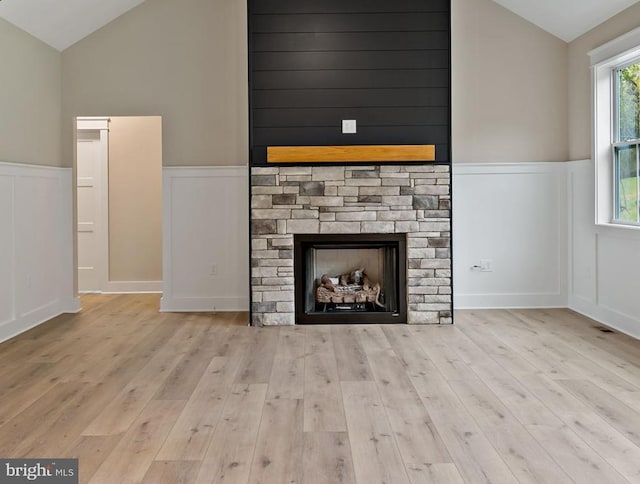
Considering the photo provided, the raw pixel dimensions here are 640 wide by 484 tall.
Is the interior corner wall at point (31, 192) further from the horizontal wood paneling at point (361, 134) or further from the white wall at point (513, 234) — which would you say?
the white wall at point (513, 234)

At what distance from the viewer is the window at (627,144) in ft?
16.4

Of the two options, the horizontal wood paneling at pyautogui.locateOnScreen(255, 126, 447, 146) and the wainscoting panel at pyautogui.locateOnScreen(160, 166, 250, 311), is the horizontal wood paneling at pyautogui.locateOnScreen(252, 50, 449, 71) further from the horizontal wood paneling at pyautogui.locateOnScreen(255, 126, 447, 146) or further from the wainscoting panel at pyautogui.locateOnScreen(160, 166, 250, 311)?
the wainscoting panel at pyautogui.locateOnScreen(160, 166, 250, 311)

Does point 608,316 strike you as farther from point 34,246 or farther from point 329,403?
point 34,246

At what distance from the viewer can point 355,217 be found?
18.0ft

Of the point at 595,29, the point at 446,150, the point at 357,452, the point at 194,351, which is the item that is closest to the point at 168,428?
the point at 357,452

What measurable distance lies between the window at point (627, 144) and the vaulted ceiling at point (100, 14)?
21.9 inches

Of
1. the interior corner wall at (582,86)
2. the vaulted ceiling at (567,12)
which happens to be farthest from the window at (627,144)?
the vaulted ceiling at (567,12)

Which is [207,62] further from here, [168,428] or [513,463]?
[513,463]

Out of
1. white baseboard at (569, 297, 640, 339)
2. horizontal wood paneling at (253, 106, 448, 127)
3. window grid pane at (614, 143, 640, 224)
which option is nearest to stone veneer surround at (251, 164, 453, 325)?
horizontal wood paneling at (253, 106, 448, 127)

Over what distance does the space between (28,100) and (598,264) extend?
527 centimetres

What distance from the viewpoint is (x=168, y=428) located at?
299cm

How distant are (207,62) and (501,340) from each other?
12.5 ft


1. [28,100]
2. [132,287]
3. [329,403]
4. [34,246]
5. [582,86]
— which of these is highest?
[582,86]

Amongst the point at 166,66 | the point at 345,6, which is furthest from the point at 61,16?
the point at 345,6
